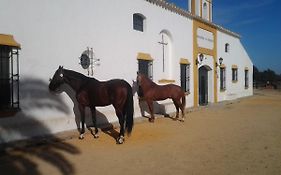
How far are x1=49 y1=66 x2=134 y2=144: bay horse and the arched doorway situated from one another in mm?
10609

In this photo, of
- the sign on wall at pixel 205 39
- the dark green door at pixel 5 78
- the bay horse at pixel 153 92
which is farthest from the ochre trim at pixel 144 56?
the dark green door at pixel 5 78

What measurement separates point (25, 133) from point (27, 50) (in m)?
2.12

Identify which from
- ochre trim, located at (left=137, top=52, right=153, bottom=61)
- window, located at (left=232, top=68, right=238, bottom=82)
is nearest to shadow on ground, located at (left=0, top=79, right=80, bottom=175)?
ochre trim, located at (left=137, top=52, right=153, bottom=61)

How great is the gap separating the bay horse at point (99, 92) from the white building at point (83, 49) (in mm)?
456

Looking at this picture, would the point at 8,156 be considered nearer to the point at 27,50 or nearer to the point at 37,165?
the point at 37,165

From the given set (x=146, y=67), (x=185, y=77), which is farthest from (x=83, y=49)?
(x=185, y=77)

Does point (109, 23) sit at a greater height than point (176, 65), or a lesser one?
greater

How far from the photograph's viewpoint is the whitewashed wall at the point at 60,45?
818 cm

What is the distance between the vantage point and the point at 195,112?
15.4m

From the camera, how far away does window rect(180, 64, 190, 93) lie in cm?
1651

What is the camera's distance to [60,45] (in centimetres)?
932

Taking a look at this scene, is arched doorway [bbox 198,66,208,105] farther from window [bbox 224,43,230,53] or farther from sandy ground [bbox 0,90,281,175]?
sandy ground [bbox 0,90,281,175]

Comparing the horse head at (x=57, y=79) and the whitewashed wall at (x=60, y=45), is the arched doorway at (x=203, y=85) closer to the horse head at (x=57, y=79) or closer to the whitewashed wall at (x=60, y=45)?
the whitewashed wall at (x=60, y=45)

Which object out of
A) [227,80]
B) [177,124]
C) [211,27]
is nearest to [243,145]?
[177,124]
